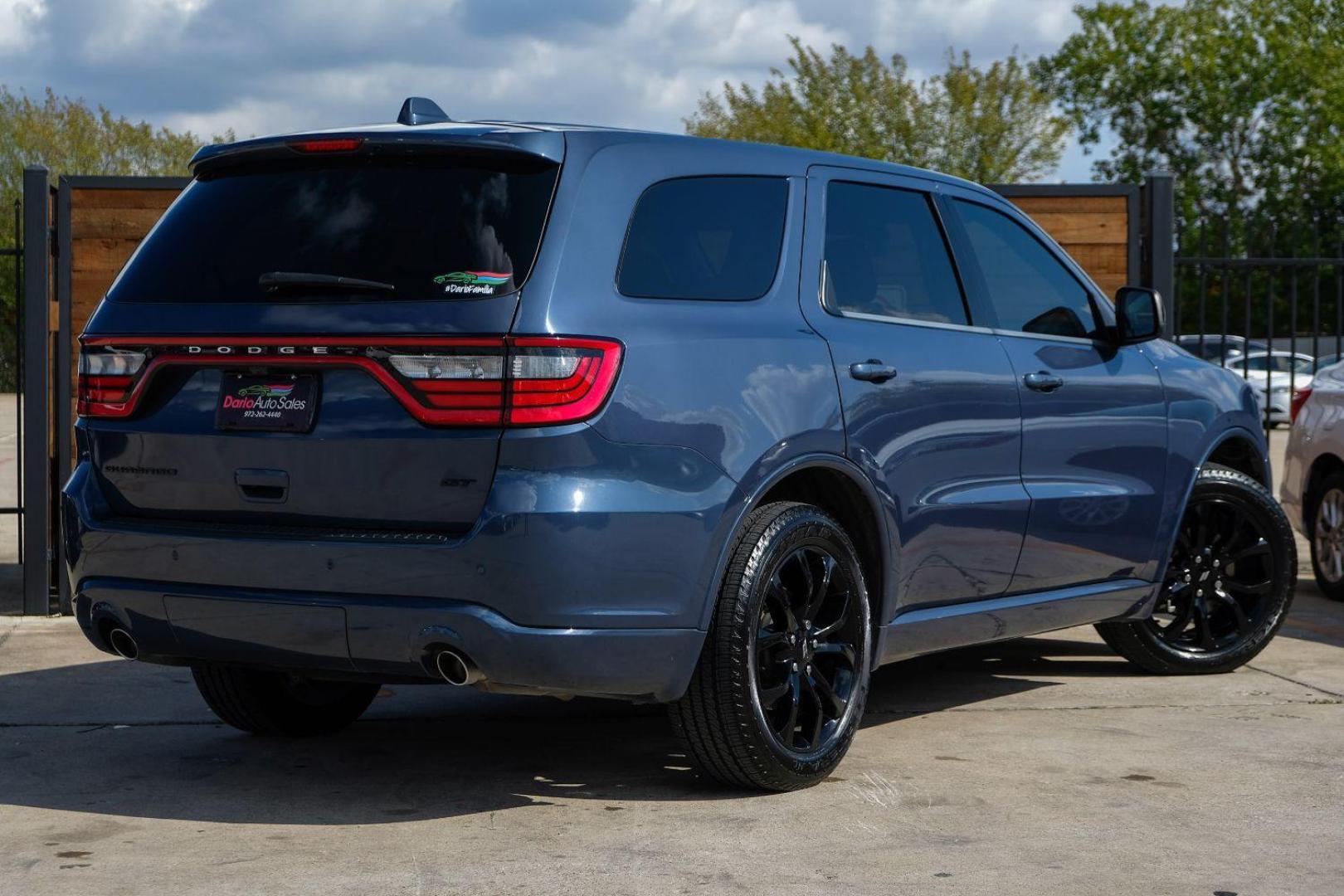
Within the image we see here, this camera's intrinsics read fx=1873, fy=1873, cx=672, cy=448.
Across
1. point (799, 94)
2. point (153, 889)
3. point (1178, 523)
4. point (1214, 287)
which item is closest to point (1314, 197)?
point (1214, 287)

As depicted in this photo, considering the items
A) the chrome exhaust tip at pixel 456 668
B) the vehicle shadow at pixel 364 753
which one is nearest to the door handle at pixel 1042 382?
the vehicle shadow at pixel 364 753

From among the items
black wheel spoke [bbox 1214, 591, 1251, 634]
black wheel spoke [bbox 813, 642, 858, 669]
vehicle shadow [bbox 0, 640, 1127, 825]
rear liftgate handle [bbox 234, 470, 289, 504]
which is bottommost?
vehicle shadow [bbox 0, 640, 1127, 825]

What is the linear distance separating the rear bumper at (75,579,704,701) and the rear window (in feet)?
2.54

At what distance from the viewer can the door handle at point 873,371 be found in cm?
529

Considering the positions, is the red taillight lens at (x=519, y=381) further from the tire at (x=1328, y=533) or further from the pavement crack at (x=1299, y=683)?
the tire at (x=1328, y=533)

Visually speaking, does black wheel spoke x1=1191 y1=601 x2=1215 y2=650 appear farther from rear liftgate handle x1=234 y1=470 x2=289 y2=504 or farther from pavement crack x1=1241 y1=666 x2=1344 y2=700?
rear liftgate handle x1=234 y1=470 x2=289 y2=504

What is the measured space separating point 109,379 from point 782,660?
1983mm

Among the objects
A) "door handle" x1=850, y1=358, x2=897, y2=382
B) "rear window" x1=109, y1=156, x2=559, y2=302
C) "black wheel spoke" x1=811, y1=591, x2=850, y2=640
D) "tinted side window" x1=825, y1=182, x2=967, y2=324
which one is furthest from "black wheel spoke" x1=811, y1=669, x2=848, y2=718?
"rear window" x1=109, y1=156, x2=559, y2=302

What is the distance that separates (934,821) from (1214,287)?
46477mm

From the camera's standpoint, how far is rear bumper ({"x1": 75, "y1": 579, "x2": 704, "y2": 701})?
14.8 ft

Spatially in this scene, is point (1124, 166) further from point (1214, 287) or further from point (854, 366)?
point (854, 366)

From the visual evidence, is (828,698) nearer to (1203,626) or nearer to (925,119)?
(1203,626)

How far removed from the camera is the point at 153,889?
4199mm

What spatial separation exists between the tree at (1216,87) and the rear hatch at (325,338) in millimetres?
58798
